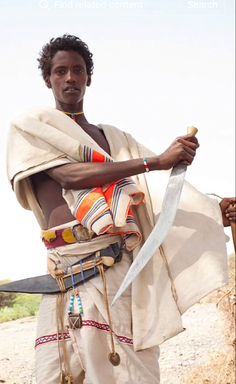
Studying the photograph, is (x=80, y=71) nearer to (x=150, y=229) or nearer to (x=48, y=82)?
(x=48, y=82)

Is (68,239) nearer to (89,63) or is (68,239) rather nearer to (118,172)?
(118,172)

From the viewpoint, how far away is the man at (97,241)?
269 centimetres

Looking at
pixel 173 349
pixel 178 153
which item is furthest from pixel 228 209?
pixel 173 349

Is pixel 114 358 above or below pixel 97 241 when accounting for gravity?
below

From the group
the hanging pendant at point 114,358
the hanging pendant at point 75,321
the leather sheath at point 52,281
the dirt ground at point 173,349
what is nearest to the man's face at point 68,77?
the leather sheath at point 52,281

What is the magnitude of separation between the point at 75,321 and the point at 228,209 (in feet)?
3.04

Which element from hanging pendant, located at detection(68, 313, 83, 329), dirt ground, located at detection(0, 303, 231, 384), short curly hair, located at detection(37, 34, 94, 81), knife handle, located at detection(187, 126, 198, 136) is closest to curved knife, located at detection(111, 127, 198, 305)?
knife handle, located at detection(187, 126, 198, 136)

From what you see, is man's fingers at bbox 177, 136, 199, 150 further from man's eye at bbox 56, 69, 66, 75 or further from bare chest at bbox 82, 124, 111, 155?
man's eye at bbox 56, 69, 66, 75

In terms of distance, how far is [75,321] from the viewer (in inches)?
106

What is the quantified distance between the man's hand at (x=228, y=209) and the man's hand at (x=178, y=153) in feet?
1.44

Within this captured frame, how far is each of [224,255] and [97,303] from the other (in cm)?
65

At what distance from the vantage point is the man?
269 centimetres

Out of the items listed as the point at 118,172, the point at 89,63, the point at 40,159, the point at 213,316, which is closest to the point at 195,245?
the point at 118,172

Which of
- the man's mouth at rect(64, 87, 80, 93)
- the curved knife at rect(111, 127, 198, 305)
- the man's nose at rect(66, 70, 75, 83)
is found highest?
the man's nose at rect(66, 70, 75, 83)
